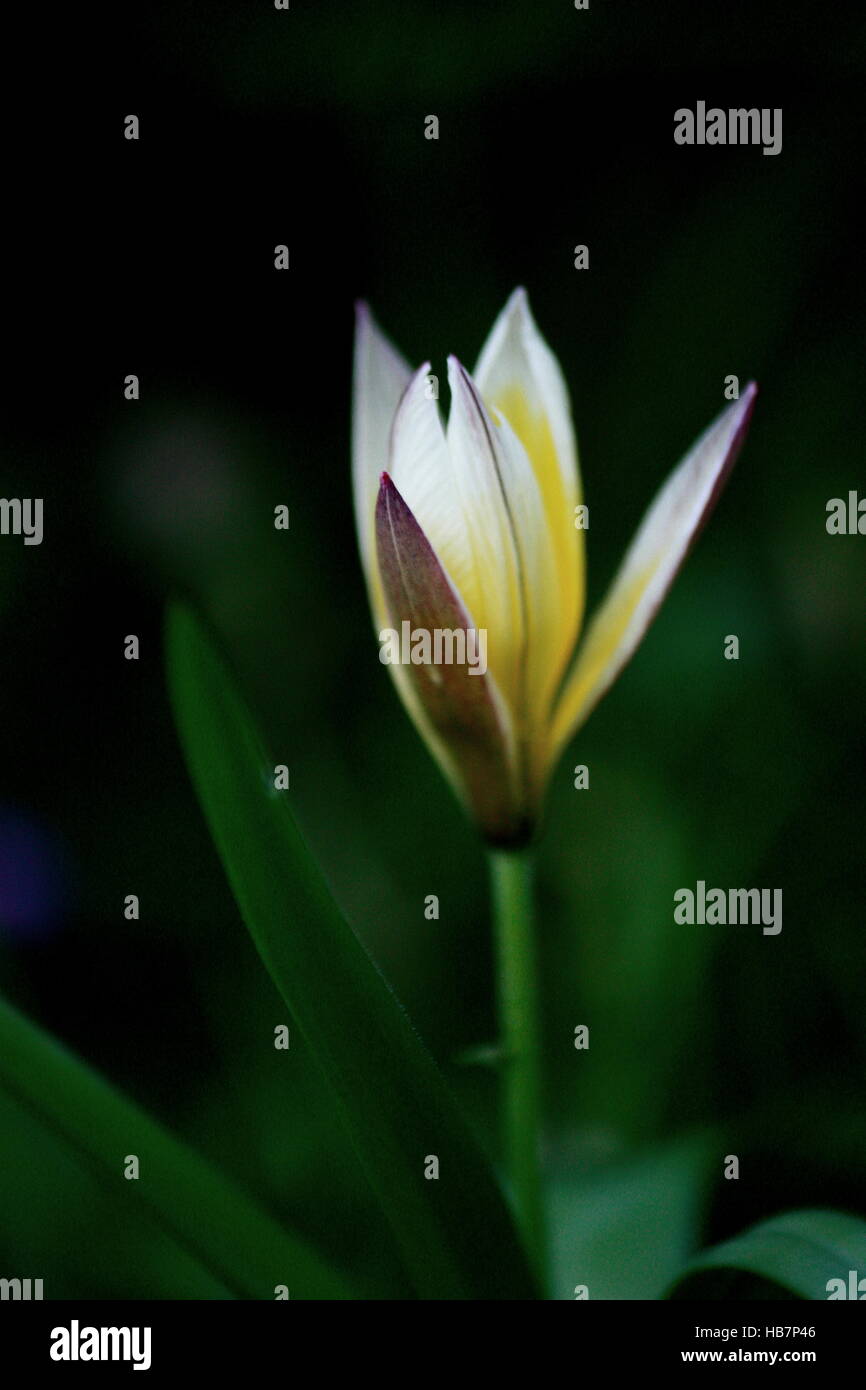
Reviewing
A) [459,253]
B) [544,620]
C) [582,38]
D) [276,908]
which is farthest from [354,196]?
[276,908]

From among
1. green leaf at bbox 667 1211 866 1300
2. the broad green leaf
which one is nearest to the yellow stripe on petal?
green leaf at bbox 667 1211 866 1300

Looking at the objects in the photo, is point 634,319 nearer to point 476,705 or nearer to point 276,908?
point 476,705

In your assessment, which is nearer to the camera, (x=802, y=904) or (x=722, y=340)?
(x=802, y=904)

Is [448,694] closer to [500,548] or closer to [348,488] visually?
[500,548]

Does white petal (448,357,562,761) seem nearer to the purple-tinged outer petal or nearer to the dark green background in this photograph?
the purple-tinged outer petal
